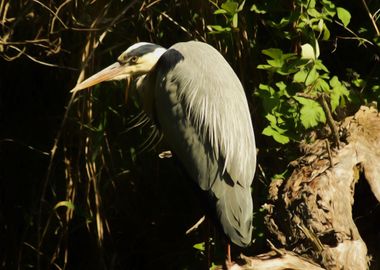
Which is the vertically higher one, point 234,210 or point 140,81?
point 140,81

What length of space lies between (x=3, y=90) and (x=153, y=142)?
0.86 meters

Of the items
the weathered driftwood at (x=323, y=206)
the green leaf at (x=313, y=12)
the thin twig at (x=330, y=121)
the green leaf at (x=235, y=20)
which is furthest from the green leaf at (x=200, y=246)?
the green leaf at (x=313, y=12)

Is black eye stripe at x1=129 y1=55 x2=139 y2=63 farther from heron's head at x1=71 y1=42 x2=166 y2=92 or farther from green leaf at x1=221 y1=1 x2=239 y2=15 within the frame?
green leaf at x1=221 y1=1 x2=239 y2=15

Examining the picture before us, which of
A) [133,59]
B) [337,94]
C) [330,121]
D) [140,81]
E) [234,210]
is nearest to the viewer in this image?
[330,121]

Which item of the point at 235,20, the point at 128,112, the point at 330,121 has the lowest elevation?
the point at 128,112

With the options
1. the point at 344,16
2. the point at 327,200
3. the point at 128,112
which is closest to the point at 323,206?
the point at 327,200

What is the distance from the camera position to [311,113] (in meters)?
3.27

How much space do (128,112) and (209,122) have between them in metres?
0.75

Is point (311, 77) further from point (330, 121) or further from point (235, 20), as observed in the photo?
point (235, 20)

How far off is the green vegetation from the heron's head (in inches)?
4.5

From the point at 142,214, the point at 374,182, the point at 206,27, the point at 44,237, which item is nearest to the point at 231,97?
the point at 206,27

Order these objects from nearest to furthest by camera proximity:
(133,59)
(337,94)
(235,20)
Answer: (337,94) < (235,20) < (133,59)

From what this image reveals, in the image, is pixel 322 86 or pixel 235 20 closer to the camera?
pixel 322 86

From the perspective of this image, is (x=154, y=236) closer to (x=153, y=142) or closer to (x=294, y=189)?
(x=153, y=142)
